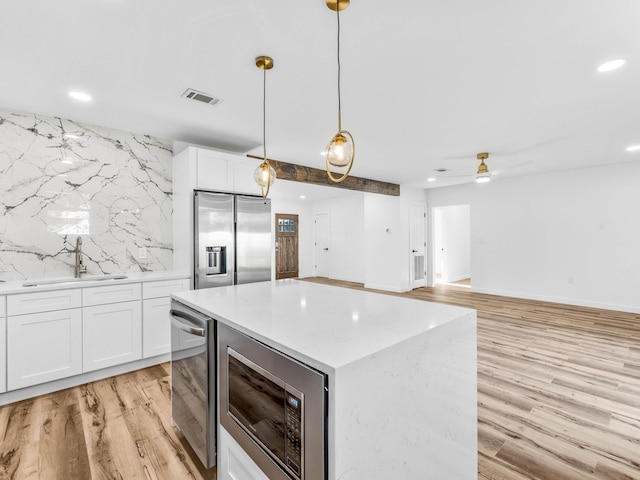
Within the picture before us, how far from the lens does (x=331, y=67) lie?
88.0 inches

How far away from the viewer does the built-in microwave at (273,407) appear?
3.19ft

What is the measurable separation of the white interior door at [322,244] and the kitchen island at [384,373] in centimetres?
732

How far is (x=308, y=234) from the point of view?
941cm

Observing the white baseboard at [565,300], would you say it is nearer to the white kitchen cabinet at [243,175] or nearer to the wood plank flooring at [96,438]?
the white kitchen cabinet at [243,175]

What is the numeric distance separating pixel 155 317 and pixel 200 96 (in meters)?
2.19

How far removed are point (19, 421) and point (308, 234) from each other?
7495mm

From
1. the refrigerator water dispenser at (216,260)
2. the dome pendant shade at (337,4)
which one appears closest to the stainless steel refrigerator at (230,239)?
the refrigerator water dispenser at (216,260)

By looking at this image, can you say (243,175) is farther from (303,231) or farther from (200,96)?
(303,231)

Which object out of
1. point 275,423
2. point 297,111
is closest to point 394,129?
point 297,111

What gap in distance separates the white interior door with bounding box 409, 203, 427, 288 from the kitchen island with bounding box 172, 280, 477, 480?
19.3 feet

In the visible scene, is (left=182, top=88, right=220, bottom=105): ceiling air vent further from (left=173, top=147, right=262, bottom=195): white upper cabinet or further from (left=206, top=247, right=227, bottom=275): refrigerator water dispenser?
(left=206, top=247, right=227, bottom=275): refrigerator water dispenser

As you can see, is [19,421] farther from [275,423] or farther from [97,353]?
[275,423]

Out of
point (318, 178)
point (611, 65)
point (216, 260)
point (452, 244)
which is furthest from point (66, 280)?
point (452, 244)

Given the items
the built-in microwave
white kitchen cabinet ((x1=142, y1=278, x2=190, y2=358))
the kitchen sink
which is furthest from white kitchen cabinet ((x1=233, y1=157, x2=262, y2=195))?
the built-in microwave
